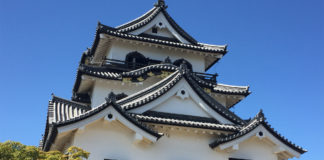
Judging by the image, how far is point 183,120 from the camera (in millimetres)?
14195

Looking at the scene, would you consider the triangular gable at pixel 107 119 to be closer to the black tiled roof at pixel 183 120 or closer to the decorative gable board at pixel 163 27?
the black tiled roof at pixel 183 120

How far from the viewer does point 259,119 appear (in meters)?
13.7

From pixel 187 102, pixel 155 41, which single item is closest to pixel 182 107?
pixel 187 102

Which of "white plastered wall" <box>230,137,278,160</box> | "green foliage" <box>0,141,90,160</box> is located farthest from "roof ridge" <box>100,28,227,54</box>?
"green foliage" <box>0,141,90,160</box>

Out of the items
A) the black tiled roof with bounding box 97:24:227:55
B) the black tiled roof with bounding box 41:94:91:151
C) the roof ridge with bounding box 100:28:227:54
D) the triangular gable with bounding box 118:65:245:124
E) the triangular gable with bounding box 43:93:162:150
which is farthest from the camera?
the roof ridge with bounding box 100:28:227:54

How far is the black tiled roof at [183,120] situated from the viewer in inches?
529

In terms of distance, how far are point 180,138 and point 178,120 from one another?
2.73ft

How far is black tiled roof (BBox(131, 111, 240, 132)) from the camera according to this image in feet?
44.1

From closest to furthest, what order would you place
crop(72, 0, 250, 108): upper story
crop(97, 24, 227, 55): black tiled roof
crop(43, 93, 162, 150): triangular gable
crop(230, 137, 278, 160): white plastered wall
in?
crop(43, 93, 162, 150): triangular gable → crop(230, 137, 278, 160): white plastered wall → crop(72, 0, 250, 108): upper story → crop(97, 24, 227, 55): black tiled roof

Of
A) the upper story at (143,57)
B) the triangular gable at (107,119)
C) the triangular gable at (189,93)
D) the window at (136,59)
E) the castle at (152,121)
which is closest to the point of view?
the triangular gable at (107,119)

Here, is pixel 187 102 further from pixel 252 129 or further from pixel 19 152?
pixel 19 152

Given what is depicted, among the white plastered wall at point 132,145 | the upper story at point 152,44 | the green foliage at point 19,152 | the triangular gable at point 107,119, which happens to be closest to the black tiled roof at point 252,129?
the white plastered wall at point 132,145

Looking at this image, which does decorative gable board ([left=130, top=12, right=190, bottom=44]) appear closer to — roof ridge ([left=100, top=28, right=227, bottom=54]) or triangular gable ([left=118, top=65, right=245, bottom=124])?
roof ridge ([left=100, top=28, right=227, bottom=54])

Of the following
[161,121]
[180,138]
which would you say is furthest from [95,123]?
[180,138]
